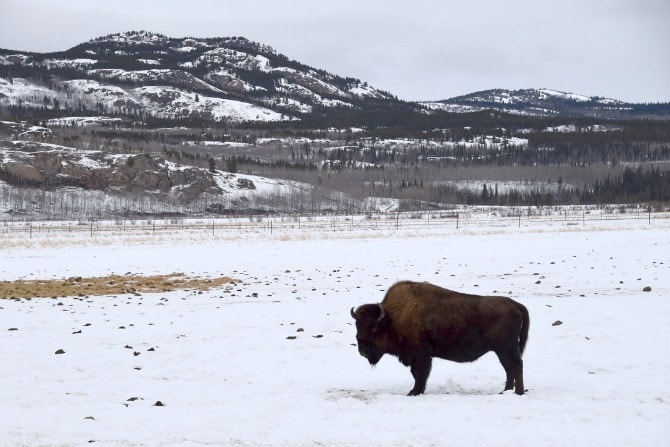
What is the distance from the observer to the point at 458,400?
8375 millimetres

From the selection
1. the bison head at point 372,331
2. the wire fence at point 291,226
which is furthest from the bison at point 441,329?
the wire fence at point 291,226

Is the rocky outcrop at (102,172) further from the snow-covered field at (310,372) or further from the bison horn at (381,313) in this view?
the bison horn at (381,313)

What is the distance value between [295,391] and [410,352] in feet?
5.93

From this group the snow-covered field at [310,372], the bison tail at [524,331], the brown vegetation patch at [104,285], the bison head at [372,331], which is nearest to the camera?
the snow-covered field at [310,372]

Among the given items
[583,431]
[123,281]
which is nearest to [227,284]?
[123,281]

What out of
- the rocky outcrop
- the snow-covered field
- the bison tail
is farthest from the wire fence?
the bison tail

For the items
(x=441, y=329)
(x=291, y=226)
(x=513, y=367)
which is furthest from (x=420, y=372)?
(x=291, y=226)

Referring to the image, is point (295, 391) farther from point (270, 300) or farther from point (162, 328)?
point (270, 300)

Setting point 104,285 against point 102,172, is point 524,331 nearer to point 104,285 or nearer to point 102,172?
point 104,285

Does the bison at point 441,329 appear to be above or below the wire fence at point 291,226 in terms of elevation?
above

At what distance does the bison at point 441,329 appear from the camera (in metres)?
8.93

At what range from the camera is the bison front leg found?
891 cm

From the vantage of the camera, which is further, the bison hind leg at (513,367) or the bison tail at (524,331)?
the bison tail at (524,331)

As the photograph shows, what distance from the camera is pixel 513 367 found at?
8836 millimetres
